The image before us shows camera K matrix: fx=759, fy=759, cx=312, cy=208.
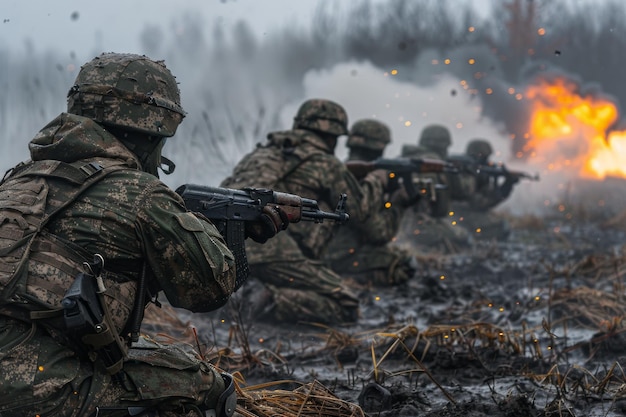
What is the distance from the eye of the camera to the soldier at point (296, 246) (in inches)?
293

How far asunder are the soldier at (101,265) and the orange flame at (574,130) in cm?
1686

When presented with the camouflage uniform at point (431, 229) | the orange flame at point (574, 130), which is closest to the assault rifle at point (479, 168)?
the camouflage uniform at point (431, 229)

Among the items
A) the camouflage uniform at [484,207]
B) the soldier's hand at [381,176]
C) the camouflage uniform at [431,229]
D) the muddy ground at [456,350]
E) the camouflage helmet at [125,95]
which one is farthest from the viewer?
the camouflage uniform at [484,207]

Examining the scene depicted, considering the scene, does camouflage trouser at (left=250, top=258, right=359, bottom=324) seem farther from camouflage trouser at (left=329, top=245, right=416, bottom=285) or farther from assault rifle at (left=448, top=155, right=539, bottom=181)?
assault rifle at (left=448, top=155, right=539, bottom=181)

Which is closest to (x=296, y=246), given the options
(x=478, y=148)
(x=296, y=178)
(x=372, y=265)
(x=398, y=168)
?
(x=296, y=178)

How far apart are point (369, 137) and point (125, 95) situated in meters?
6.87

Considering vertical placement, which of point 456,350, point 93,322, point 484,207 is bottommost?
point 484,207

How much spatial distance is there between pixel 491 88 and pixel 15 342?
955 inches

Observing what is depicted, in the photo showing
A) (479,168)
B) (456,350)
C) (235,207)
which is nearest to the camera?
(235,207)

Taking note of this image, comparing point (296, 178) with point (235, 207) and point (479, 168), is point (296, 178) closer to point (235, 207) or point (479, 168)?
point (235, 207)

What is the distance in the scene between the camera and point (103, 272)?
3.04m

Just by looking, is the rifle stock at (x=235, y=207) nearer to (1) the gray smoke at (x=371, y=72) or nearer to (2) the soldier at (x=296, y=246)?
(2) the soldier at (x=296, y=246)

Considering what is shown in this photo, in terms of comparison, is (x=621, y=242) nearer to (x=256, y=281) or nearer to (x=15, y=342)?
(x=256, y=281)

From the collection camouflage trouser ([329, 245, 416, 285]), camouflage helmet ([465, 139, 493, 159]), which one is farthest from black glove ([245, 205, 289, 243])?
camouflage helmet ([465, 139, 493, 159])
